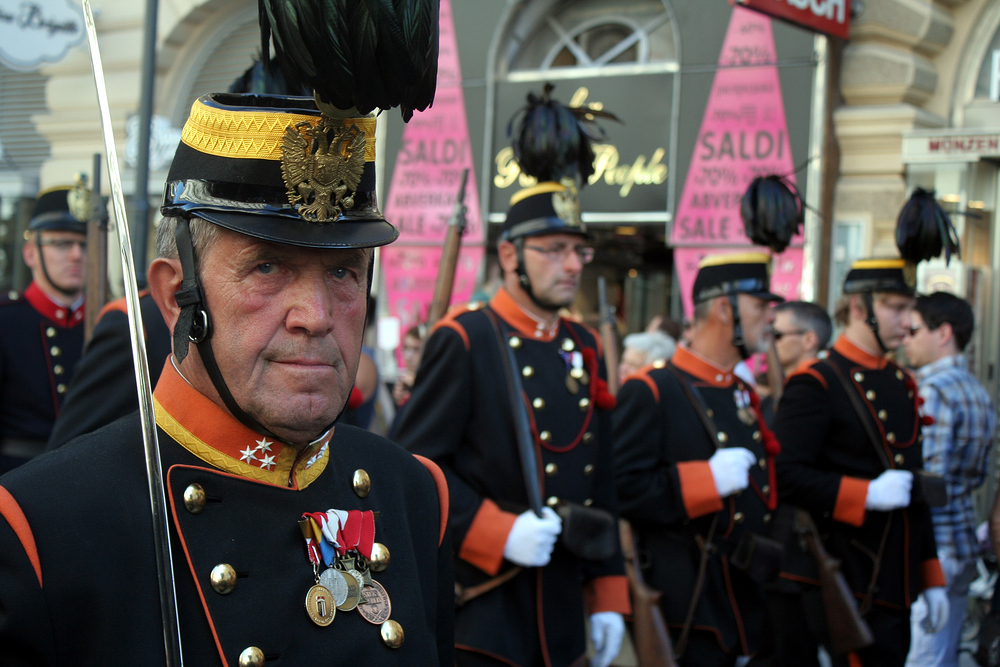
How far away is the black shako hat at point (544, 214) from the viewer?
12.5 ft

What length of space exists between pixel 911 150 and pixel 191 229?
7.60m

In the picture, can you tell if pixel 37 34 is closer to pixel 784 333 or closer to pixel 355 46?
Answer: pixel 784 333

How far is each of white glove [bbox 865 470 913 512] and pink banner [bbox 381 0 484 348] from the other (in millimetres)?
6005

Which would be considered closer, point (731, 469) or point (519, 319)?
point (519, 319)

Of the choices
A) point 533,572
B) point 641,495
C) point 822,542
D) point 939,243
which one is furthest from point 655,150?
point 533,572

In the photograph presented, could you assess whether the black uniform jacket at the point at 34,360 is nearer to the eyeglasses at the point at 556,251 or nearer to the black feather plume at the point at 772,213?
the eyeglasses at the point at 556,251

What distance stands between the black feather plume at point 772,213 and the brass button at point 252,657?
439 centimetres

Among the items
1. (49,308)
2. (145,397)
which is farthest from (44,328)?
Result: (145,397)

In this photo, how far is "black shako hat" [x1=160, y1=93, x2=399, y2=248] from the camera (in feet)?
5.11

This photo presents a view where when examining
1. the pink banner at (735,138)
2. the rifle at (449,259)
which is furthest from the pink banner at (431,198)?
the rifle at (449,259)

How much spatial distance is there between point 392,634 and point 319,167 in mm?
753

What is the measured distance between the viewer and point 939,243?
17.5 feet

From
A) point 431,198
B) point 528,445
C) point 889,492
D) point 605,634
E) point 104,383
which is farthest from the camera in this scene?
point 431,198

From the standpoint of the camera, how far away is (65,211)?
5176 mm
